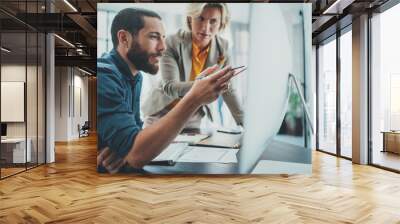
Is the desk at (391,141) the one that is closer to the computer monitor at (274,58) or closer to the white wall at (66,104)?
the computer monitor at (274,58)

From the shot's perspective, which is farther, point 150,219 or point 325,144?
point 325,144

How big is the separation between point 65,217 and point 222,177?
10.1 feet

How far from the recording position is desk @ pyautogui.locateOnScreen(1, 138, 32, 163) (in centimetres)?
668

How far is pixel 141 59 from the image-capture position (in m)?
6.27

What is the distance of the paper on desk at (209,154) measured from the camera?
247 inches

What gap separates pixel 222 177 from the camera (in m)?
6.31

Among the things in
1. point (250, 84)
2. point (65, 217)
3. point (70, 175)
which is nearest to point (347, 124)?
point (250, 84)

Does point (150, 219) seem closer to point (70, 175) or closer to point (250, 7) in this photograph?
point (70, 175)

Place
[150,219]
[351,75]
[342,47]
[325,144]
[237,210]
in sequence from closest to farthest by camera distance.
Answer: [150,219]
[237,210]
[351,75]
[342,47]
[325,144]

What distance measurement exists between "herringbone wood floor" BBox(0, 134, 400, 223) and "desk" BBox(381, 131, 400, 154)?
117 cm

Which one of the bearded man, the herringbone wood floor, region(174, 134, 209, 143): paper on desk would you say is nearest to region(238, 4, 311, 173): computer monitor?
the bearded man

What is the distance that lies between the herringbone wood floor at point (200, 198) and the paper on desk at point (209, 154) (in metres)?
0.31

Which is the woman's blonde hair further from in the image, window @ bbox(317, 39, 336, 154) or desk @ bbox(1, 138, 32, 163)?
window @ bbox(317, 39, 336, 154)

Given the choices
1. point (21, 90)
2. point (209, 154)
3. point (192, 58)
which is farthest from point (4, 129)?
point (209, 154)
